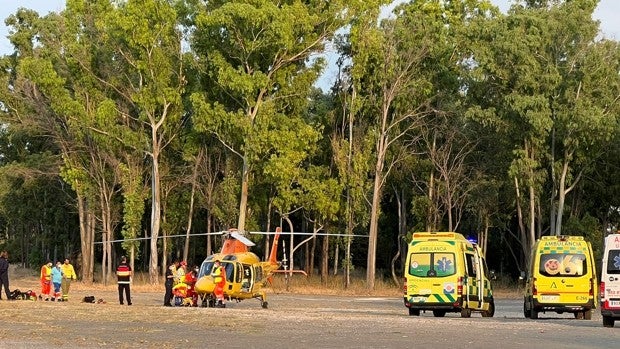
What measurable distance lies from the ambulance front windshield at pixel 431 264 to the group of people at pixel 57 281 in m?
15.1

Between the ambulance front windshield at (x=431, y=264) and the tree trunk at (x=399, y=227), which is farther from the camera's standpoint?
the tree trunk at (x=399, y=227)

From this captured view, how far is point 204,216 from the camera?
8062cm

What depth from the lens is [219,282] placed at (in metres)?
39.2

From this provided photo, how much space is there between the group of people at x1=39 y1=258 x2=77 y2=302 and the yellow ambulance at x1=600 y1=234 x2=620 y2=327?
21.7 m

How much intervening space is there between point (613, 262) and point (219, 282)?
1529 cm

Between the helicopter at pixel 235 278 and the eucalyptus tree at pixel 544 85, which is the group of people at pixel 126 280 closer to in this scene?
the helicopter at pixel 235 278

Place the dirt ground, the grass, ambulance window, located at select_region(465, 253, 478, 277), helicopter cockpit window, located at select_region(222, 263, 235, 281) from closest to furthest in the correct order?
1. the dirt ground
2. ambulance window, located at select_region(465, 253, 478, 277)
3. helicopter cockpit window, located at select_region(222, 263, 235, 281)
4. the grass

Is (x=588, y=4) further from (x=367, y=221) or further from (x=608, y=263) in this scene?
(x=608, y=263)

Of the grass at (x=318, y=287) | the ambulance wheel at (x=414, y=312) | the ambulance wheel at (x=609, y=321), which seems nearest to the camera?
the ambulance wheel at (x=609, y=321)

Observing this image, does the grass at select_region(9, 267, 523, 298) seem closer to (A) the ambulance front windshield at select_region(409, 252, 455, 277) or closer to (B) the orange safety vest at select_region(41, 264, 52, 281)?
(B) the orange safety vest at select_region(41, 264, 52, 281)

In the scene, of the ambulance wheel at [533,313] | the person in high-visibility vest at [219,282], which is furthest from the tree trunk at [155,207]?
the ambulance wheel at [533,313]

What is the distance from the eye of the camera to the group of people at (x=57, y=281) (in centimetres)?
4231

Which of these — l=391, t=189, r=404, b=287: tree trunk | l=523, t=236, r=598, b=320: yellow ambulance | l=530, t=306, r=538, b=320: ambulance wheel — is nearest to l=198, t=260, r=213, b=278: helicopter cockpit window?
l=530, t=306, r=538, b=320: ambulance wheel

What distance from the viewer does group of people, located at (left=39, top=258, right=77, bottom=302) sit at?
42.3 m
